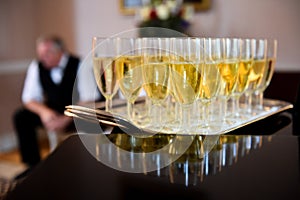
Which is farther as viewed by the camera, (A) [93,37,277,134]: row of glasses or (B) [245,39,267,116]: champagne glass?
(B) [245,39,267,116]: champagne glass

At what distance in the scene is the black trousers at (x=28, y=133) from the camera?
3.04 metres

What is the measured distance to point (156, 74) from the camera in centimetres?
89

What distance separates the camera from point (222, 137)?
84 cm

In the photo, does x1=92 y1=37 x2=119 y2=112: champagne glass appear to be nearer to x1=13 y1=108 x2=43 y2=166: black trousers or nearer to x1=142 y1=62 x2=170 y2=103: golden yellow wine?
x1=142 y1=62 x2=170 y2=103: golden yellow wine

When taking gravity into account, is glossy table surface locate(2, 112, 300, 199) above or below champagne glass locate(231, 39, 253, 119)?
below

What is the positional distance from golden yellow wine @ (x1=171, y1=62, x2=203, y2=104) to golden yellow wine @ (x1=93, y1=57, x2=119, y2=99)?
231 millimetres

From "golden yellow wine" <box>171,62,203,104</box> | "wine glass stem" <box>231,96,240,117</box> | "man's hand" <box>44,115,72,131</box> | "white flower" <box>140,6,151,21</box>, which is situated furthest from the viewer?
"man's hand" <box>44,115,72,131</box>

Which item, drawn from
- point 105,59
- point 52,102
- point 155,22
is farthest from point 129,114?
point 52,102

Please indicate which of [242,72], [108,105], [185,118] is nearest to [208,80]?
[185,118]

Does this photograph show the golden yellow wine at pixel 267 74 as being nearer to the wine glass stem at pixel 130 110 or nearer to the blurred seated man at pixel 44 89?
the wine glass stem at pixel 130 110

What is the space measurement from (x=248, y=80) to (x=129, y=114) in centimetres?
38

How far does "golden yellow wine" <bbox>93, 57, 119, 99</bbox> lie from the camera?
3.31ft

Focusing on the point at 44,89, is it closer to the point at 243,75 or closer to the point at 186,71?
the point at 243,75

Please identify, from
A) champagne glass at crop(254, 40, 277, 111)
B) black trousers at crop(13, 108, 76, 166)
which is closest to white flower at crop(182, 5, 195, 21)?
black trousers at crop(13, 108, 76, 166)
